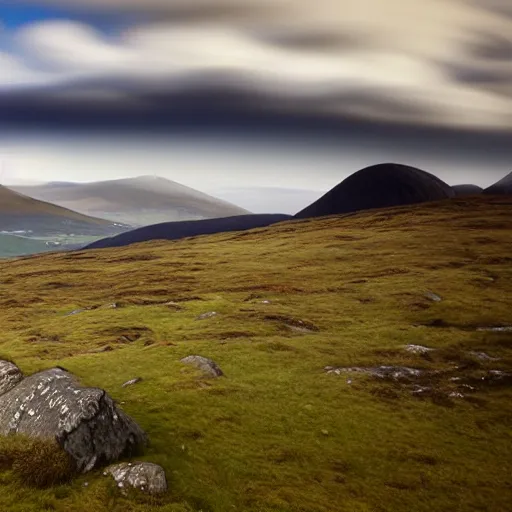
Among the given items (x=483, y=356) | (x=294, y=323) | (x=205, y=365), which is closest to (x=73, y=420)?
(x=205, y=365)

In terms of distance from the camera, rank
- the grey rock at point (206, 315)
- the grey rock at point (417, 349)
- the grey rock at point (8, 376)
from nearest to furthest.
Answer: the grey rock at point (8, 376), the grey rock at point (417, 349), the grey rock at point (206, 315)

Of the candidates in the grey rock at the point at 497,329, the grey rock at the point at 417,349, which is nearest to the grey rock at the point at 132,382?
the grey rock at the point at 417,349

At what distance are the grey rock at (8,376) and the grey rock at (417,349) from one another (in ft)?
137

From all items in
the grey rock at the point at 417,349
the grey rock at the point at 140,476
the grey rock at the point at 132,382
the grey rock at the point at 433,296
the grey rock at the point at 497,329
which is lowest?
the grey rock at the point at 417,349

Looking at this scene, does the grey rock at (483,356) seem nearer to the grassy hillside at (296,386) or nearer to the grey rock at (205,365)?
the grassy hillside at (296,386)

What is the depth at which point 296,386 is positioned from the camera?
48.4 m

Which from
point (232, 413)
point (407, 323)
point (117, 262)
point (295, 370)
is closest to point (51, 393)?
point (232, 413)

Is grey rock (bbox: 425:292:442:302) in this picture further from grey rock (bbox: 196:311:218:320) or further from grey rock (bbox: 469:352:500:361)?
grey rock (bbox: 196:311:218:320)

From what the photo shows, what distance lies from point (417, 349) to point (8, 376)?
43561 mm

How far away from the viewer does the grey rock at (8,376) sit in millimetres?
38688

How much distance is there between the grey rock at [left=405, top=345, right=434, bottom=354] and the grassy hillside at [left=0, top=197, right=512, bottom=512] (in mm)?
1112

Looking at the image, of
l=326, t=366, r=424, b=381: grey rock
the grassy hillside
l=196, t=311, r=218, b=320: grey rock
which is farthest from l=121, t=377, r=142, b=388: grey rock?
l=196, t=311, r=218, b=320: grey rock

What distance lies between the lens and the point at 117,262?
632 ft

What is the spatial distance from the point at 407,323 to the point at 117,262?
5375 inches
